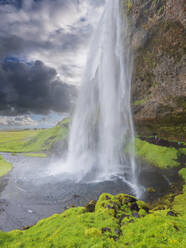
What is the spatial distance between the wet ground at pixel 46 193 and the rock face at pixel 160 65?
14.5 meters

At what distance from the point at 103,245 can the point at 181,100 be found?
28.9 meters

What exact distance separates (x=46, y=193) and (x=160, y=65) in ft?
108

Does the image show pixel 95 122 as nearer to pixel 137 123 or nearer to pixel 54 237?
pixel 137 123

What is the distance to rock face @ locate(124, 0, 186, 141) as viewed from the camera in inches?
948

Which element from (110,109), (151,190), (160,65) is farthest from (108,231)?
(110,109)

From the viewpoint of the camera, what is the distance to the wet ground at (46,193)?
14.6 metres

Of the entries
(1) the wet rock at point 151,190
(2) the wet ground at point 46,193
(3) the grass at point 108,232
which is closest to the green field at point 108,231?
(3) the grass at point 108,232

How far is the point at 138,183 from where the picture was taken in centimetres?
2186

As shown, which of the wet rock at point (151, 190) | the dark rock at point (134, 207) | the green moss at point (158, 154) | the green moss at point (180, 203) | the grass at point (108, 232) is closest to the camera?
the grass at point (108, 232)

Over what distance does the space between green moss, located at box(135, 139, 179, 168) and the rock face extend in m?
5.32

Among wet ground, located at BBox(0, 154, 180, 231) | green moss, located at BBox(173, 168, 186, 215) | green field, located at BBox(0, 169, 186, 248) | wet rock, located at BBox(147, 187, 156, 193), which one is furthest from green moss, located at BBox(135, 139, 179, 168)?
green field, located at BBox(0, 169, 186, 248)

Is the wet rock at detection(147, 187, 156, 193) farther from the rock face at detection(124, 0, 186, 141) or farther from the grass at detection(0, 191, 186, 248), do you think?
the rock face at detection(124, 0, 186, 141)

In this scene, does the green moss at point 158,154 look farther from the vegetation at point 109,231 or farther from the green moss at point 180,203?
the vegetation at point 109,231

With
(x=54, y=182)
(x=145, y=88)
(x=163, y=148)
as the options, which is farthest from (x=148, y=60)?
(x=54, y=182)
